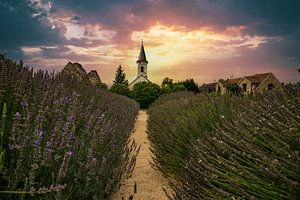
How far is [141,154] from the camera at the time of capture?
6.35m

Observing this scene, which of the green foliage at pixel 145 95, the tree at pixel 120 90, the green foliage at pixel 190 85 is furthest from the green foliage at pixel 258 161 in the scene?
the green foliage at pixel 190 85

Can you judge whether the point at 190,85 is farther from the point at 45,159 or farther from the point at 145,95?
the point at 45,159

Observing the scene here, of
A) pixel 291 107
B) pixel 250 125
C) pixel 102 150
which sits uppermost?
pixel 291 107

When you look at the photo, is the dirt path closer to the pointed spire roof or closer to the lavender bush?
the lavender bush

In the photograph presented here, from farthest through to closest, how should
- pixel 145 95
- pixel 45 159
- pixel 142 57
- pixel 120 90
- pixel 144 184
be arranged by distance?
pixel 142 57
pixel 120 90
pixel 145 95
pixel 144 184
pixel 45 159

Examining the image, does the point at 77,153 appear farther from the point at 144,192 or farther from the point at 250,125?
the point at 144,192

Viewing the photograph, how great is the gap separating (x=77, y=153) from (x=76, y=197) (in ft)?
1.16

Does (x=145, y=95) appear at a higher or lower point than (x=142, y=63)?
lower

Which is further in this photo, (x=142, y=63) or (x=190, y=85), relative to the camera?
(x=142, y=63)

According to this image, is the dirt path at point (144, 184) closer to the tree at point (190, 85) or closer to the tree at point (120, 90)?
the tree at point (120, 90)

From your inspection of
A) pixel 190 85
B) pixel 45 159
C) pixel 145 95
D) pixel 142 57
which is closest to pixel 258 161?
pixel 45 159

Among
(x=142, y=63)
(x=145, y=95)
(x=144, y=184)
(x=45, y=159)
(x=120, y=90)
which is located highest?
(x=142, y=63)

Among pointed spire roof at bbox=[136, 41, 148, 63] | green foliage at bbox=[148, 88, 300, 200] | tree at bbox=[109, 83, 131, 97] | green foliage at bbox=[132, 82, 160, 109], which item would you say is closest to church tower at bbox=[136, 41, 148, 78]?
pointed spire roof at bbox=[136, 41, 148, 63]

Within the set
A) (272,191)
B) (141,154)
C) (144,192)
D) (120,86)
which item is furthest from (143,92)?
(272,191)
